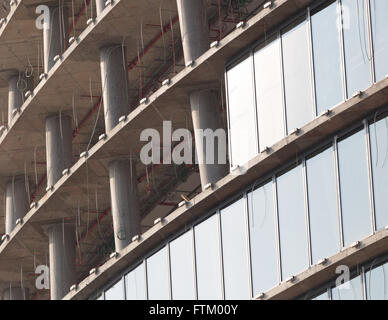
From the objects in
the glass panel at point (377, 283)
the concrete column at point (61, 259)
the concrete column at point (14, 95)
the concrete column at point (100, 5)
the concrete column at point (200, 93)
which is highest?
the concrete column at point (14, 95)

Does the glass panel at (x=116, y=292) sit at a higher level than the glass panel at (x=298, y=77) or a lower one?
lower

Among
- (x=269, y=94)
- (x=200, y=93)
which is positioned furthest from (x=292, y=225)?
(x=200, y=93)

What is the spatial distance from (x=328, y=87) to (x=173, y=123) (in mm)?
10535

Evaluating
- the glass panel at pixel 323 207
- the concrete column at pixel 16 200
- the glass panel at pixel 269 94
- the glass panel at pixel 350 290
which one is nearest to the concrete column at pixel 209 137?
the glass panel at pixel 269 94

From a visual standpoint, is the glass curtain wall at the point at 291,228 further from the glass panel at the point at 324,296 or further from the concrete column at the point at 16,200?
the concrete column at the point at 16,200

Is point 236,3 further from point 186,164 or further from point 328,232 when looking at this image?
point 328,232

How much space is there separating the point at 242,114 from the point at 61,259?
14.6 metres

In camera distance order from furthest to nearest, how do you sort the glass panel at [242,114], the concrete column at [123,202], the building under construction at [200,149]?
the concrete column at [123,202], the glass panel at [242,114], the building under construction at [200,149]

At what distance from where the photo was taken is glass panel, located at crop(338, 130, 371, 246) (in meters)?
33.1

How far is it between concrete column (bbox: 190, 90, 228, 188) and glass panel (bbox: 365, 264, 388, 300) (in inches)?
319

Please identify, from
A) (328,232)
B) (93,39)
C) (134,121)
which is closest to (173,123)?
(134,121)

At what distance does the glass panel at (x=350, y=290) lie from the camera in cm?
3322

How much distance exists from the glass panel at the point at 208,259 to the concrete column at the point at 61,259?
35.9ft

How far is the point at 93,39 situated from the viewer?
46.0m
